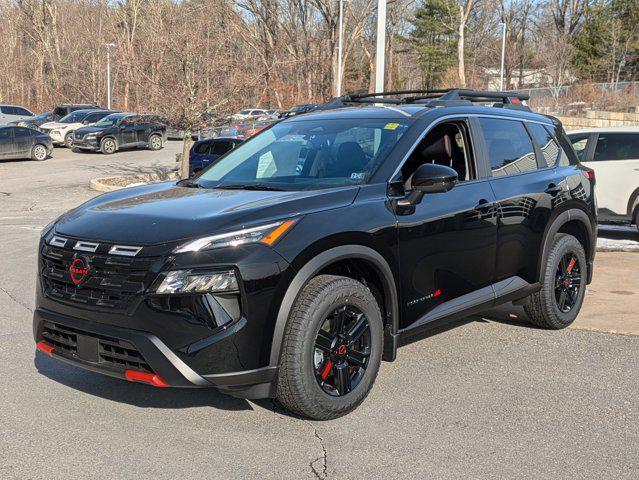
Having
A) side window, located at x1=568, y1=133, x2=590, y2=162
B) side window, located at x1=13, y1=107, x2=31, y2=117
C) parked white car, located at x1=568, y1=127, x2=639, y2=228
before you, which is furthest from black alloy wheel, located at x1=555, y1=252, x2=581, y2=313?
side window, located at x1=13, y1=107, x2=31, y2=117

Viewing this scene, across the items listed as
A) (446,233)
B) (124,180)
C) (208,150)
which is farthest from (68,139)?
(446,233)

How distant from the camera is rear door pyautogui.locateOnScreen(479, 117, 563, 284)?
17.9 feet

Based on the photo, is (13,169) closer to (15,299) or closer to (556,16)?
(15,299)

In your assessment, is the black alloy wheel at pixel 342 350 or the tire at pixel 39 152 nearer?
the black alloy wheel at pixel 342 350

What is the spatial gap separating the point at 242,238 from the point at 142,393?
153 centimetres

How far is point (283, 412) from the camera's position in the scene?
4.41 meters

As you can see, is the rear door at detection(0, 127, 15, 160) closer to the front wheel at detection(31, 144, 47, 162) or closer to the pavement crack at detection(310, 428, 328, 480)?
the front wheel at detection(31, 144, 47, 162)

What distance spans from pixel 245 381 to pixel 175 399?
0.99 meters

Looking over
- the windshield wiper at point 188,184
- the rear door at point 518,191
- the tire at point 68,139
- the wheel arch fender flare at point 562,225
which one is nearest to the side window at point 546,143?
the rear door at point 518,191

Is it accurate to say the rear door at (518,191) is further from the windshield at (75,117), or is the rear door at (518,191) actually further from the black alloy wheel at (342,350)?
the windshield at (75,117)

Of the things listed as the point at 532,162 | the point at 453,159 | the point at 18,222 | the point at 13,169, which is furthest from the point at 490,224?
the point at 13,169

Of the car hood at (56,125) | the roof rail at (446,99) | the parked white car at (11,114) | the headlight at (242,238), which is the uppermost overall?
the parked white car at (11,114)

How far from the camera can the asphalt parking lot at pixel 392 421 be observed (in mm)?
3715

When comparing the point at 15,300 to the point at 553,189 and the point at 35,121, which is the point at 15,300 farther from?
the point at 35,121
